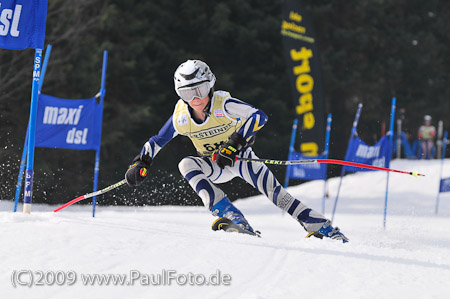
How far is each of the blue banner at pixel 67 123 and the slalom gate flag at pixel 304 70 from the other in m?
6.76

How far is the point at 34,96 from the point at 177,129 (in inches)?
49.5

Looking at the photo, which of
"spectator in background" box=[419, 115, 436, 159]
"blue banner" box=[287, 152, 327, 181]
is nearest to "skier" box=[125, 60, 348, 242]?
"blue banner" box=[287, 152, 327, 181]

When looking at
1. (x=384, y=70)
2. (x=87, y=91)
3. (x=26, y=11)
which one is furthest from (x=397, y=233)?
(x=384, y=70)

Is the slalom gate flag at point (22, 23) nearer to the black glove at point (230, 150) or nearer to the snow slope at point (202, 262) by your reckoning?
the snow slope at point (202, 262)

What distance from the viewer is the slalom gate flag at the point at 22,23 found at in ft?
17.1

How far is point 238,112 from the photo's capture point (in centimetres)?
553

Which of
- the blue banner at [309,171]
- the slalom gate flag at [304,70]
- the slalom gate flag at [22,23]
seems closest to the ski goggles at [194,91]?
the slalom gate flag at [22,23]

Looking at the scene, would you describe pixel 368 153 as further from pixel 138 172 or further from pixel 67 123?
pixel 138 172

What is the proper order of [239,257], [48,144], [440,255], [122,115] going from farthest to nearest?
[122,115] → [48,144] → [440,255] → [239,257]

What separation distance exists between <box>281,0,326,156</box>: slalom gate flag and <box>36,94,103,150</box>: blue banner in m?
6.76

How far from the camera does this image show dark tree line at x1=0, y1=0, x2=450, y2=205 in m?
15.0

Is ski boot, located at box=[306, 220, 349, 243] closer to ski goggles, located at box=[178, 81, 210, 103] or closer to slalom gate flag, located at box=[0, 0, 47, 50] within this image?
ski goggles, located at box=[178, 81, 210, 103]

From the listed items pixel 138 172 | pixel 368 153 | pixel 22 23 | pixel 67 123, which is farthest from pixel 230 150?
pixel 368 153

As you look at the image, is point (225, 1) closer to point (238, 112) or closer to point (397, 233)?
point (397, 233)
